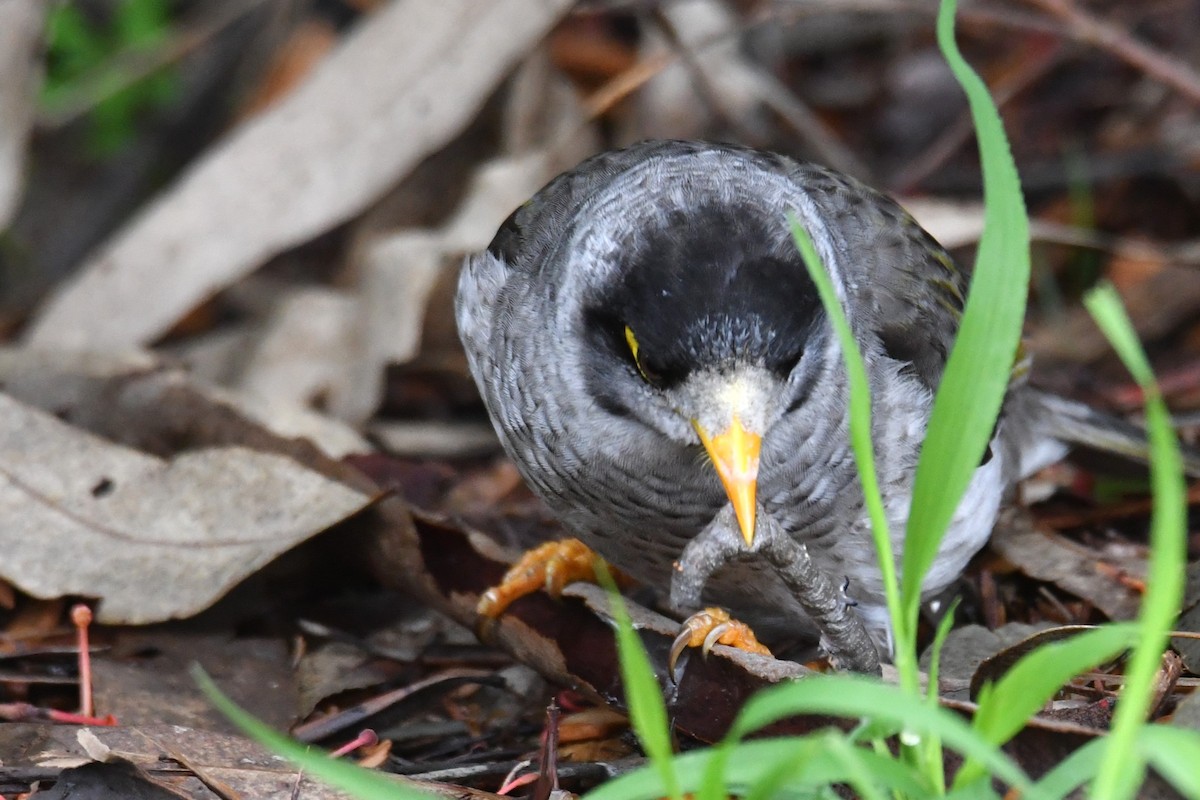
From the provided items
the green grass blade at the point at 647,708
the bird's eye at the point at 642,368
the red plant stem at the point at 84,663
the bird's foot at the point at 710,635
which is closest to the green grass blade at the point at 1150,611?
the green grass blade at the point at 647,708

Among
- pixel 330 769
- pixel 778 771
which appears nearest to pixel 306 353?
pixel 330 769

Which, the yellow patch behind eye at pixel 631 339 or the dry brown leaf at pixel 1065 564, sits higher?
the yellow patch behind eye at pixel 631 339

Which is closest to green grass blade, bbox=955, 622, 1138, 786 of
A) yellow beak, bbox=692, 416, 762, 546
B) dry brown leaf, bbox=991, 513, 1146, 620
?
yellow beak, bbox=692, 416, 762, 546

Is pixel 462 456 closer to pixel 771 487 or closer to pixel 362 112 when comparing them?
pixel 362 112

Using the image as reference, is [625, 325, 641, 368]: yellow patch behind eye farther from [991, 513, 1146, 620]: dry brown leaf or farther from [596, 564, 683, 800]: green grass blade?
[991, 513, 1146, 620]: dry brown leaf

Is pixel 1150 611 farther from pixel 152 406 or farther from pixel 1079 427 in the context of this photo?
pixel 152 406

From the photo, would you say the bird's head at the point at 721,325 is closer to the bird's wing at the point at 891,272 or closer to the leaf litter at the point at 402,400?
the leaf litter at the point at 402,400
